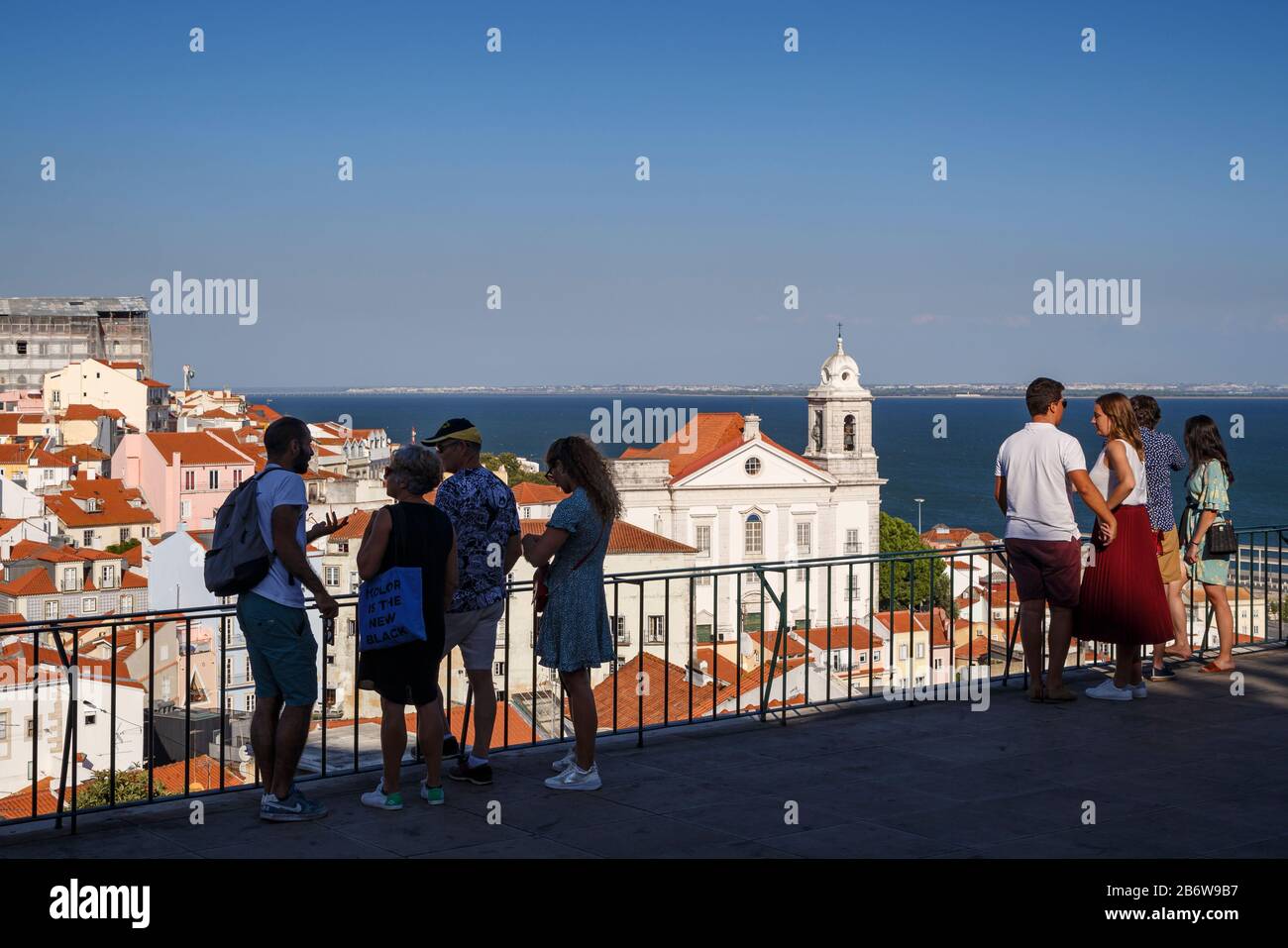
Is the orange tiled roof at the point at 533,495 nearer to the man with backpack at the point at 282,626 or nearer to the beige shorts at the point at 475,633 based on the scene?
the beige shorts at the point at 475,633

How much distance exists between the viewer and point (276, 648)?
19.0 ft

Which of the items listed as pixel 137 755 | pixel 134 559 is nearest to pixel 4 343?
pixel 134 559

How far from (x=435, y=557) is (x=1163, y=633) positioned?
4735mm

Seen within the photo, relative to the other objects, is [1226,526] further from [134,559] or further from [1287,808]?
[134,559]

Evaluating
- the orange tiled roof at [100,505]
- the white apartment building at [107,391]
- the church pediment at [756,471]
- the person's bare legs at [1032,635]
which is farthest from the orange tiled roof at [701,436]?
the person's bare legs at [1032,635]

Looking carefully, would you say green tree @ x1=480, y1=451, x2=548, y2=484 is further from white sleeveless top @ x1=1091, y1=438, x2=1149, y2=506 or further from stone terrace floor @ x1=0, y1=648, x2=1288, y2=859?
stone terrace floor @ x1=0, y1=648, x2=1288, y2=859

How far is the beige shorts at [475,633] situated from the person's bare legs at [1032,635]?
3459 mm

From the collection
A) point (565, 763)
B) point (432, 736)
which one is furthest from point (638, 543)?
point (432, 736)

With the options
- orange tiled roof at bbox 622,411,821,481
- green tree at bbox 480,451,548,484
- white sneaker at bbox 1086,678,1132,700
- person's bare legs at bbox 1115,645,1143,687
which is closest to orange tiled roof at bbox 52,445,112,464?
green tree at bbox 480,451,548,484

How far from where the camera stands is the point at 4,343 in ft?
337

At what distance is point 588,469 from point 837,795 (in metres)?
1.92

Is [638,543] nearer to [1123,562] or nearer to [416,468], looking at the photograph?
[1123,562]

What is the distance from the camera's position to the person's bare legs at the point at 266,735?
5.87m

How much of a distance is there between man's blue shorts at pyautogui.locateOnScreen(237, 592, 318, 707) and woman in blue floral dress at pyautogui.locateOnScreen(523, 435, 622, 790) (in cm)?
111
